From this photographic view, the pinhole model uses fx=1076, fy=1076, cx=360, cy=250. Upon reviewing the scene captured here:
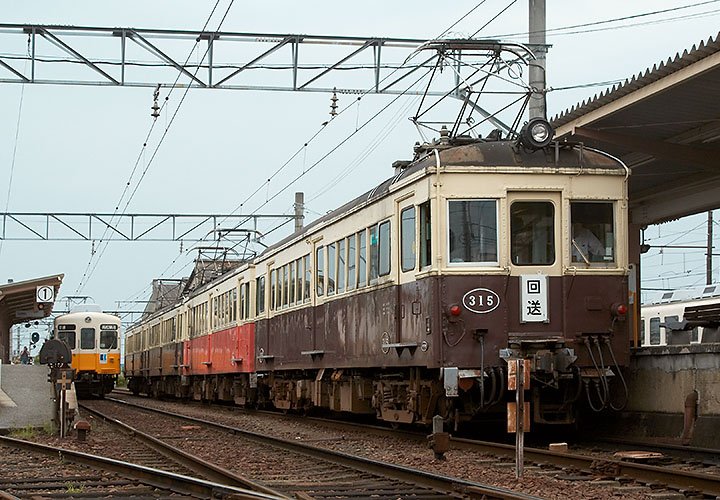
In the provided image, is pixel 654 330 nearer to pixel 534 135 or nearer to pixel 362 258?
pixel 362 258

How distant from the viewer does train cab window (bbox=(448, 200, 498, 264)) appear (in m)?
11.2

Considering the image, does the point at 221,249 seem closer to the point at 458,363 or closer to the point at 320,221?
the point at 320,221

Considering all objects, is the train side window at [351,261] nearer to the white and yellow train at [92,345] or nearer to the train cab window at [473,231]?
the train cab window at [473,231]

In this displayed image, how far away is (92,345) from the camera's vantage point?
3581 cm

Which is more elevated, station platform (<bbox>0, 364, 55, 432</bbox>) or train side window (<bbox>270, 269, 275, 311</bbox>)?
train side window (<bbox>270, 269, 275, 311</bbox>)

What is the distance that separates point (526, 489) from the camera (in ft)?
26.5

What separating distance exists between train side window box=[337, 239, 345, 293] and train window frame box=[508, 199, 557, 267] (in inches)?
144

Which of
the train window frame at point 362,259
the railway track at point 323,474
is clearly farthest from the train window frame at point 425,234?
the railway track at point 323,474

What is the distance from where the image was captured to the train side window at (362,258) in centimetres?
1354

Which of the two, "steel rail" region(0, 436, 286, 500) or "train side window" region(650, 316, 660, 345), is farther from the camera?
"train side window" region(650, 316, 660, 345)

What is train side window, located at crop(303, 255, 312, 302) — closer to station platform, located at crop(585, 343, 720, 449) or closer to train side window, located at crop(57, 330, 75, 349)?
station platform, located at crop(585, 343, 720, 449)

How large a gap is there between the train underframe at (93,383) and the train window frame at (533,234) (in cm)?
2646

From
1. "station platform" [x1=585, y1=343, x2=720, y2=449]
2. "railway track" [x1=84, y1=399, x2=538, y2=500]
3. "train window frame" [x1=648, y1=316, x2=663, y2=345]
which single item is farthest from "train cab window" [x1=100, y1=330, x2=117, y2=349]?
"station platform" [x1=585, y1=343, x2=720, y2=449]

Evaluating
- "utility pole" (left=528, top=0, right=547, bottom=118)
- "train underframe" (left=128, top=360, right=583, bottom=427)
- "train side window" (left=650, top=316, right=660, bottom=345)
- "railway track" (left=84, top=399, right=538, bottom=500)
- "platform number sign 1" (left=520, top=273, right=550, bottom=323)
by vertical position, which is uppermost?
"utility pole" (left=528, top=0, right=547, bottom=118)
